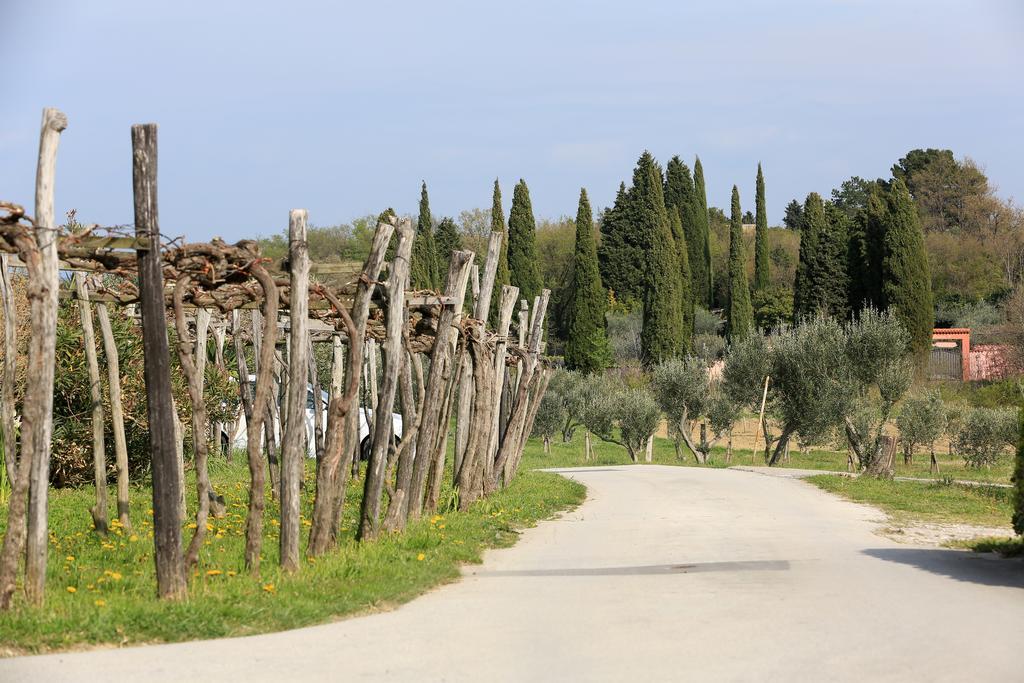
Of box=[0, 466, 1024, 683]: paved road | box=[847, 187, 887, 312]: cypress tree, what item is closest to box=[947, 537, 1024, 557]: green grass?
box=[0, 466, 1024, 683]: paved road

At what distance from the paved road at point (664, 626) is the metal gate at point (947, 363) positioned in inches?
1415

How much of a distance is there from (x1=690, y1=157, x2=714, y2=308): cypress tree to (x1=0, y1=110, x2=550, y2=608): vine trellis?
5094 centimetres

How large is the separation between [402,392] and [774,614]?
5.24 meters

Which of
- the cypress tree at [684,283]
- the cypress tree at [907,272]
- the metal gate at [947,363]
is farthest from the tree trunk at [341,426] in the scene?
the cypress tree at [684,283]

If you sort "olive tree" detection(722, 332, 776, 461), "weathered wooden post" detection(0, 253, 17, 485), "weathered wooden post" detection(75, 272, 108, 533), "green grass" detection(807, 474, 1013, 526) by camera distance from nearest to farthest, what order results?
"weathered wooden post" detection(0, 253, 17, 485)
"weathered wooden post" detection(75, 272, 108, 533)
"green grass" detection(807, 474, 1013, 526)
"olive tree" detection(722, 332, 776, 461)

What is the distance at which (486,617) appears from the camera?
6879 millimetres

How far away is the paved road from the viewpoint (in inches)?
216

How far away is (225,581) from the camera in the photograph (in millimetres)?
7637

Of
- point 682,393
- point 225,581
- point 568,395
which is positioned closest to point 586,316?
point 568,395

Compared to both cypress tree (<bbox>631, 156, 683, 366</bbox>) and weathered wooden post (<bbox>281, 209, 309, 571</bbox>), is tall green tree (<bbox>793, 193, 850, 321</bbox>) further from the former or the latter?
weathered wooden post (<bbox>281, 209, 309, 571</bbox>)

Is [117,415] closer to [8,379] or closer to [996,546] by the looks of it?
[8,379]

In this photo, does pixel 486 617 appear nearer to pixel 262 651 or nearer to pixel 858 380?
pixel 262 651

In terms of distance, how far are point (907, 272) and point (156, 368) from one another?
129ft

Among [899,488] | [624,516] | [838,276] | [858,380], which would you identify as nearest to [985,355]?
[838,276]
